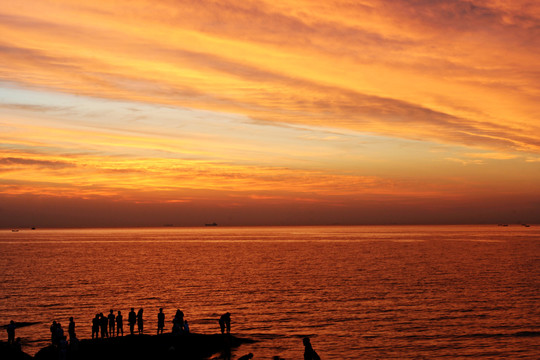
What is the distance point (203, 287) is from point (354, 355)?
43564 millimetres

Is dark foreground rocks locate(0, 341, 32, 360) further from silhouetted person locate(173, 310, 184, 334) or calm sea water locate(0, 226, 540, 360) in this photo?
silhouetted person locate(173, 310, 184, 334)

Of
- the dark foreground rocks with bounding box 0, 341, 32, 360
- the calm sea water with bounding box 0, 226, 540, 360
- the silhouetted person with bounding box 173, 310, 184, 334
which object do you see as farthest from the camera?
the calm sea water with bounding box 0, 226, 540, 360

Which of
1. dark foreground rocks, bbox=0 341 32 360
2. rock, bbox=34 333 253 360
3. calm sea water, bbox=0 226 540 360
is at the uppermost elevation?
dark foreground rocks, bbox=0 341 32 360

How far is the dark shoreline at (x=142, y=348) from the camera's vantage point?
36256 mm

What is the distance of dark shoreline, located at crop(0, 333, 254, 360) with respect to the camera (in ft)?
119

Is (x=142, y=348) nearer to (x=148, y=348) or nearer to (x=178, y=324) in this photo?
(x=148, y=348)

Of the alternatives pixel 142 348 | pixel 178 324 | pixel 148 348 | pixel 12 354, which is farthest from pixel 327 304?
pixel 12 354

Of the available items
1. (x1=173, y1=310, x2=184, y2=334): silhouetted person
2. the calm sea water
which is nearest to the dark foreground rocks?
the calm sea water

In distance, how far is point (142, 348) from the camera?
3844 cm

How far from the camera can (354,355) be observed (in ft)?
128

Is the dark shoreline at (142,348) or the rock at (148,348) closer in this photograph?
the dark shoreline at (142,348)

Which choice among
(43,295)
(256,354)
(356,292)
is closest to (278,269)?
(356,292)

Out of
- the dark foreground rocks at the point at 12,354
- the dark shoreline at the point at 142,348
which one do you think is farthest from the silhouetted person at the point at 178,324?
the dark foreground rocks at the point at 12,354

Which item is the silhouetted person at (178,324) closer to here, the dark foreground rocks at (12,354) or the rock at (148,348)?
the rock at (148,348)
